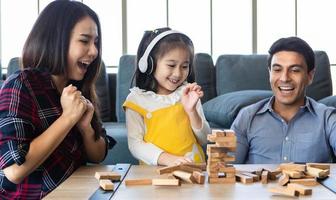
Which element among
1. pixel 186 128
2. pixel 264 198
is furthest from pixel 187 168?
pixel 186 128

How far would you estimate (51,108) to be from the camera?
1479 millimetres

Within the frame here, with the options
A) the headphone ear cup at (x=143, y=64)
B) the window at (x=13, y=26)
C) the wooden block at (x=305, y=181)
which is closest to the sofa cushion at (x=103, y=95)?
the window at (x=13, y=26)

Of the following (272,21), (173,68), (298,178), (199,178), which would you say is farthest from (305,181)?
(272,21)

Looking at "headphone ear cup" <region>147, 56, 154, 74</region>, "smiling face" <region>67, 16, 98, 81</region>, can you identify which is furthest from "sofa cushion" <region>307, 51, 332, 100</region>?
"smiling face" <region>67, 16, 98, 81</region>

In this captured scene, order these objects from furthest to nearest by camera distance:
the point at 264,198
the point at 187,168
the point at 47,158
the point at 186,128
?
the point at 186,128
the point at 47,158
the point at 187,168
the point at 264,198

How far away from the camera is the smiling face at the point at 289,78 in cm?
202

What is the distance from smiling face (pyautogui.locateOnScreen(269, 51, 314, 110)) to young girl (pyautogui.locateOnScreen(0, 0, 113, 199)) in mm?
711

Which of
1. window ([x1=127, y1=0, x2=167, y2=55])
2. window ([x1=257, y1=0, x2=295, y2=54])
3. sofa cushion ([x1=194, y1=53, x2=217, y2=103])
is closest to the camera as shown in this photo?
sofa cushion ([x1=194, y1=53, x2=217, y2=103])

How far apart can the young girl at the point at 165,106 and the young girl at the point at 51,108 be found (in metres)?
0.21

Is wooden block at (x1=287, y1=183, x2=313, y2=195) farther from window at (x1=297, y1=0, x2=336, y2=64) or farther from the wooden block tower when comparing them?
window at (x1=297, y1=0, x2=336, y2=64)

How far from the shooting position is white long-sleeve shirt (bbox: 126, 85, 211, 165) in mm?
1844

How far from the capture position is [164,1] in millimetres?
4820

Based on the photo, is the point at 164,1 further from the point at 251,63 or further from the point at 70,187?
the point at 70,187

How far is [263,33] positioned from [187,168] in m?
3.70
